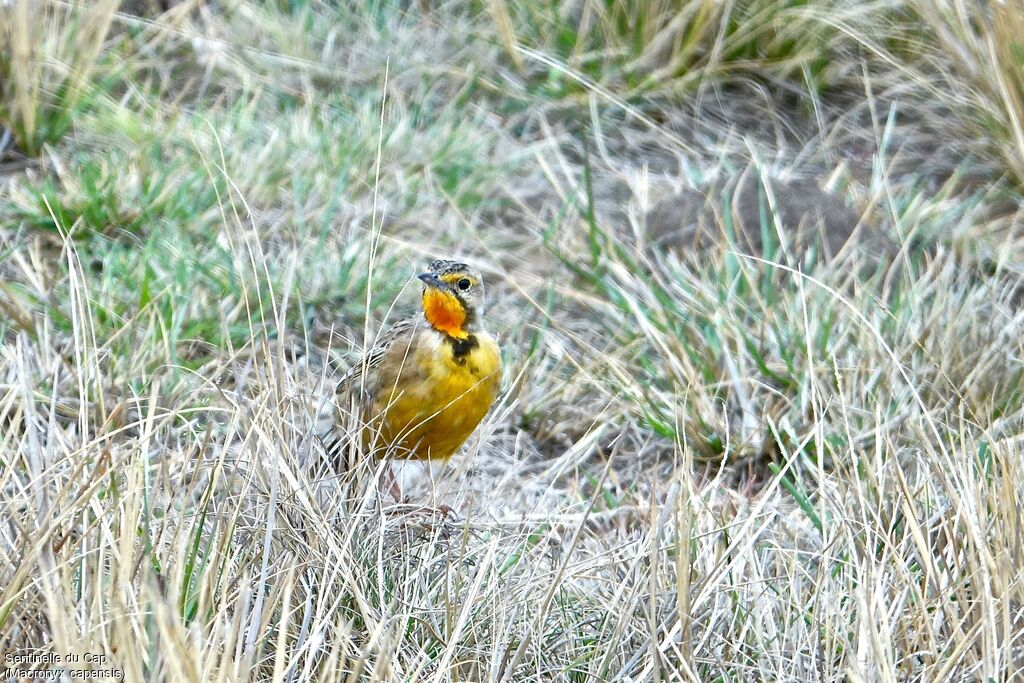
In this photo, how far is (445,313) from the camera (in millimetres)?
4035

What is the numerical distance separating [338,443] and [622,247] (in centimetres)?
204

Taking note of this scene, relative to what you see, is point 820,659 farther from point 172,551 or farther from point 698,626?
point 172,551

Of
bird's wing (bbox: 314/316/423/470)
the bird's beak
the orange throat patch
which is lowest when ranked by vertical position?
bird's wing (bbox: 314/316/423/470)

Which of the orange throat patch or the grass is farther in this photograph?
the orange throat patch

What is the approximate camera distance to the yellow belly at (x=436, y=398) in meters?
3.82

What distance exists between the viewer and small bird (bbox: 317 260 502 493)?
383 centimetres

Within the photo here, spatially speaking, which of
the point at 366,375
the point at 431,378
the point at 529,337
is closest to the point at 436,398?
the point at 431,378

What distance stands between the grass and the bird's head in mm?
357

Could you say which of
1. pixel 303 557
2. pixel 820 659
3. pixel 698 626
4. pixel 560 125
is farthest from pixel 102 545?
pixel 560 125

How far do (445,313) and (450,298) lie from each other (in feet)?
0.16

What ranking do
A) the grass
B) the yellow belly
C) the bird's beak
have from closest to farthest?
1. the grass
2. the yellow belly
3. the bird's beak

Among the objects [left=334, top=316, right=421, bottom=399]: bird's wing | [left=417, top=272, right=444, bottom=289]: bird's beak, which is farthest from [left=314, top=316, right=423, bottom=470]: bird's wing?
[left=417, top=272, right=444, bottom=289]: bird's beak

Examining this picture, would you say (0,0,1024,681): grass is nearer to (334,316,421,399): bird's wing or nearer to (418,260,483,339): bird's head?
(334,316,421,399): bird's wing

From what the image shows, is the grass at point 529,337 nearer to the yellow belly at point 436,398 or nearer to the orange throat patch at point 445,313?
the yellow belly at point 436,398
